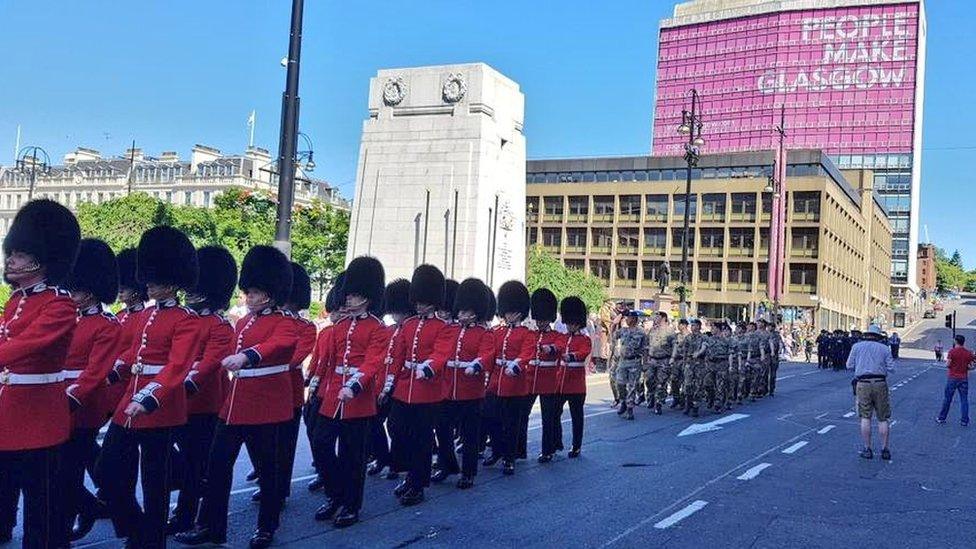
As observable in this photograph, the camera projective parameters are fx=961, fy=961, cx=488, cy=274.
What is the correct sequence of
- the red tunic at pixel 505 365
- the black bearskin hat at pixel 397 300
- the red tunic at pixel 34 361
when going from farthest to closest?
the red tunic at pixel 505 365 < the black bearskin hat at pixel 397 300 < the red tunic at pixel 34 361

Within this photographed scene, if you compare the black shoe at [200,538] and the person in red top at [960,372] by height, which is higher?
the person in red top at [960,372]

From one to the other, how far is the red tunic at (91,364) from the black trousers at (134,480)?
0.32m

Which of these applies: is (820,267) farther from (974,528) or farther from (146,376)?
(146,376)

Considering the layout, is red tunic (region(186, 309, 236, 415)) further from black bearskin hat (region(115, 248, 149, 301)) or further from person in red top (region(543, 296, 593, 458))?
person in red top (region(543, 296, 593, 458))

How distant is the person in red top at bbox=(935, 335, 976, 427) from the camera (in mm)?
18250

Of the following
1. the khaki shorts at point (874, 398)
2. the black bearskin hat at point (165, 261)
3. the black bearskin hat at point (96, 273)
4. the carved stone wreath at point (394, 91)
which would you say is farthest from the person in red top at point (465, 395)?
the carved stone wreath at point (394, 91)

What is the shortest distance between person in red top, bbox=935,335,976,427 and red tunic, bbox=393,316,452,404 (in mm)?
12739

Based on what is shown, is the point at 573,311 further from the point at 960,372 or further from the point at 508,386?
the point at 960,372

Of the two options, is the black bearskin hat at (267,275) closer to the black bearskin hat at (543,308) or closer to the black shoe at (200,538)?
the black shoe at (200,538)

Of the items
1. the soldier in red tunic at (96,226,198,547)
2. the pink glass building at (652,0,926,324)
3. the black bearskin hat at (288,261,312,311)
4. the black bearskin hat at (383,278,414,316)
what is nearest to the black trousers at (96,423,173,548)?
the soldier in red tunic at (96,226,198,547)

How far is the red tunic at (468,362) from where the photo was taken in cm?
985

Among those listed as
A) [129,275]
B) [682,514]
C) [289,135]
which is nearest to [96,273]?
[129,275]

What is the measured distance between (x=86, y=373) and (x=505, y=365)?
5.54m

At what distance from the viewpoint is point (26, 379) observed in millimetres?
5332
